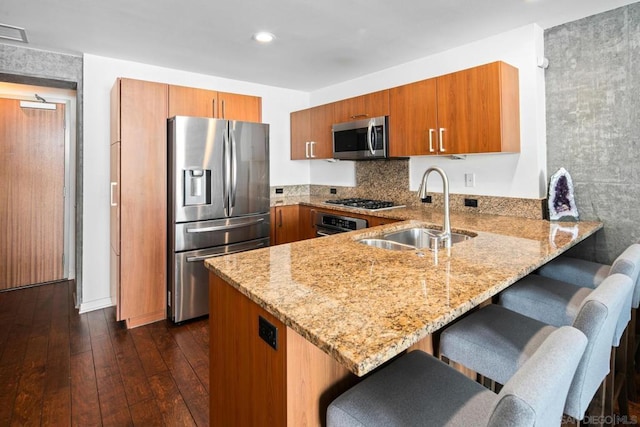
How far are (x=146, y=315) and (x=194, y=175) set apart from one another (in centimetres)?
125

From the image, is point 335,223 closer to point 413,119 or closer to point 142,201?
point 413,119

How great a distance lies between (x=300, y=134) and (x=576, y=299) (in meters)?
3.38

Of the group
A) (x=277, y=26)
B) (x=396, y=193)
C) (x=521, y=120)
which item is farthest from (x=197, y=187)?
(x=521, y=120)

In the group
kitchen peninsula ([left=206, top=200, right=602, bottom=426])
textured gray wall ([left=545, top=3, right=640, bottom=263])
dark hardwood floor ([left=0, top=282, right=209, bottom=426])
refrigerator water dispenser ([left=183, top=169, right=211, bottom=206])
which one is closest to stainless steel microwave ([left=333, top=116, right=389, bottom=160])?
textured gray wall ([left=545, top=3, right=640, bottom=263])

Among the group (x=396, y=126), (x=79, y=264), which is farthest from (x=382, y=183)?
(x=79, y=264)

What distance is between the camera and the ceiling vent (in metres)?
2.54

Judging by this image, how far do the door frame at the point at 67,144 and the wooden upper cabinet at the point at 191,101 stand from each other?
5.25ft

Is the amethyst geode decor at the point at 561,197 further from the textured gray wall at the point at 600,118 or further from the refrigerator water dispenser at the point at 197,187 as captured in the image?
the refrigerator water dispenser at the point at 197,187

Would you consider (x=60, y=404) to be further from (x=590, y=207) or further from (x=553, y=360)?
(x=590, y=207)

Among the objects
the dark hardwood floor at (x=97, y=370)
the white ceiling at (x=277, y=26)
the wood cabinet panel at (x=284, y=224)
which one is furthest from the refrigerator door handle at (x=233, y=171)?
the dark hardwood floor at (x=97, y=370)

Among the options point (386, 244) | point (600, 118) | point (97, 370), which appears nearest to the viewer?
point (386, 244)

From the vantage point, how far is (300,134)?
4.30m

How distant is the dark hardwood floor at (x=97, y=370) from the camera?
180 cm

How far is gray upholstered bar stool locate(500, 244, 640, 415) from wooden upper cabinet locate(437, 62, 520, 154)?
0.97m
